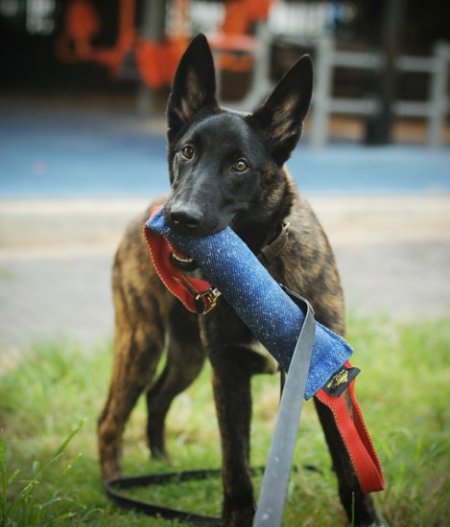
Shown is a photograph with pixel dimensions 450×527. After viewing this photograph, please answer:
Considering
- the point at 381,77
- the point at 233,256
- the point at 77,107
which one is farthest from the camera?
the point at 77,107

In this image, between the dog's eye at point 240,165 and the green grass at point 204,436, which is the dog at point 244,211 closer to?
the dog's eye at point 240,165

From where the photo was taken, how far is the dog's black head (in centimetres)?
238

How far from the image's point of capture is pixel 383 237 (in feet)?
23.7

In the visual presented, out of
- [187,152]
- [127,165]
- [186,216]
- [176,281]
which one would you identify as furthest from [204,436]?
[127,165]

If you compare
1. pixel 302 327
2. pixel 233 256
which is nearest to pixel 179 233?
pixel 233 256

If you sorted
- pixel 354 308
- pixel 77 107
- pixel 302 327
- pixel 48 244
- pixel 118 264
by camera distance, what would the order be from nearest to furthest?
pixel 302 327, pixel 118 264, pixel 354 308, pixel 48 244, pixel 77 107

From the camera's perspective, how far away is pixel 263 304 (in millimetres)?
2207

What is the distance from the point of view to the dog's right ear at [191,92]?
2.76 metres

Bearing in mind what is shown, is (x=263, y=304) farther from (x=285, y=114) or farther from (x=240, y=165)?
(x=285, y=114)

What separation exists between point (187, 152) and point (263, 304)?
1.98ft

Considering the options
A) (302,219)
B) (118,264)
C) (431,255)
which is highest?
(302,219)

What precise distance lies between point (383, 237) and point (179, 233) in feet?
16.8

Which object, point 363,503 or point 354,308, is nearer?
point 363,503

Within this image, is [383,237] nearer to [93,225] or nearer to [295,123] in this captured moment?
[93,225]
